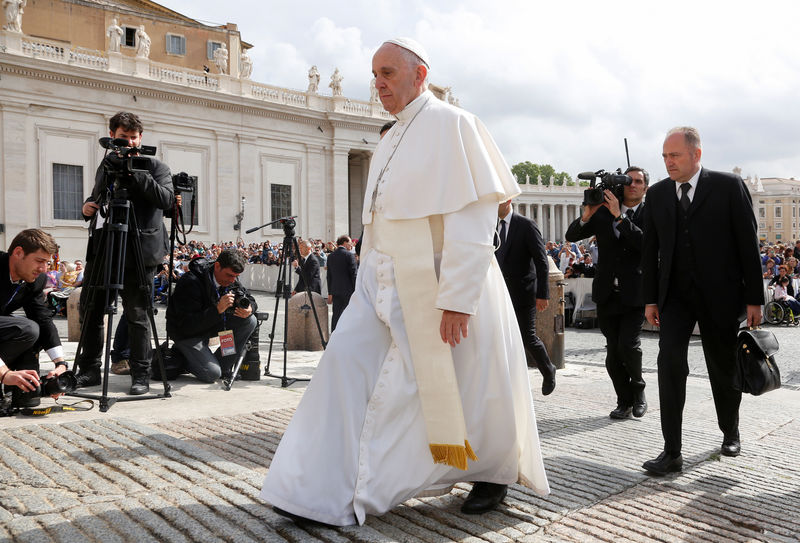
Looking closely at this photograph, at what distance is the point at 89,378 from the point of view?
6.05 metres

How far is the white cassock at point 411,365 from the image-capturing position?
9.22 feet

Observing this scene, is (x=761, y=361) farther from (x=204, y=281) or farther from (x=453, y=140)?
(x=204, y=281)

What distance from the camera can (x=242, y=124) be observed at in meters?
40.8

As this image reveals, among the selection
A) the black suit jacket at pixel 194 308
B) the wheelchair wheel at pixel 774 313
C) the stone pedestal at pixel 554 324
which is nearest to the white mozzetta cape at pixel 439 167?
the black suit jacket at pixel 194 308

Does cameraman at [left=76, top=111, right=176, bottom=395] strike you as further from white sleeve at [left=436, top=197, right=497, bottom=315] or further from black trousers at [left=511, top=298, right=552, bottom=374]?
white sleeve at [left=436, top=197, right=497, bottom=315]

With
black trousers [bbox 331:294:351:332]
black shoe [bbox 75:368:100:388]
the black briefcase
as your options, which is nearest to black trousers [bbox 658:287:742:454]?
the black briefcase

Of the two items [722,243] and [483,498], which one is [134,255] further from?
[722,243]

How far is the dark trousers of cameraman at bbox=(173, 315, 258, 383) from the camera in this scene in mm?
6609

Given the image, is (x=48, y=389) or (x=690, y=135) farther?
(x=48, y=389)

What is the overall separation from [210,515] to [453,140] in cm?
191

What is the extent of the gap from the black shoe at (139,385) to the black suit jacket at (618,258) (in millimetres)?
3736

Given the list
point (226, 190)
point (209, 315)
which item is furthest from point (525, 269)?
point (226, 190)

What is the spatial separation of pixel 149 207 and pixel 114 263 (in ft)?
2.11

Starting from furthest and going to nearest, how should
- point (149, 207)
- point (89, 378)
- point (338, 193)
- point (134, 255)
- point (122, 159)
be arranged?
point (338, 193) < point (89, 378) < point (149, 207) < point (134, 255) < point (122, 159)
